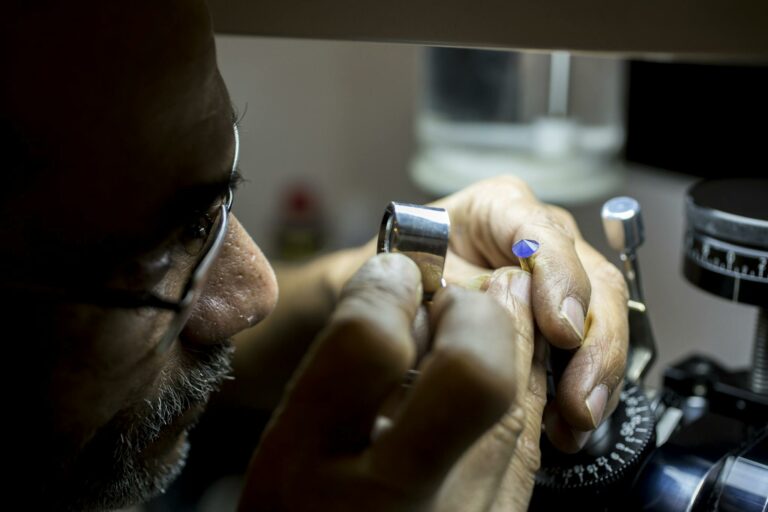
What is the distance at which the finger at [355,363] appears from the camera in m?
0.39

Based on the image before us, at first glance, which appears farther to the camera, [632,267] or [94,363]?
[632,267]

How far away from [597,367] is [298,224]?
4.12ft

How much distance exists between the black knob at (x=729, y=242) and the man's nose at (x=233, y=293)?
368 mm

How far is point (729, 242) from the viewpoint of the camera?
0.65 meters

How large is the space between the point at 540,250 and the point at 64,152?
35 centimetres

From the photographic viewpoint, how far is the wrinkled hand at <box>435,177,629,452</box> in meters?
0.56

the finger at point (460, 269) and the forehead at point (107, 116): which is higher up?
the forehead at point (107, 116)

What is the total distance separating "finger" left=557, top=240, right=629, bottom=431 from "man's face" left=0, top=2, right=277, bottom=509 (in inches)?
11.3

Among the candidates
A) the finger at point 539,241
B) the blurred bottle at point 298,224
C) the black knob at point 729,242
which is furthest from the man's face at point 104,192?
the blurred bottle at point 298,224

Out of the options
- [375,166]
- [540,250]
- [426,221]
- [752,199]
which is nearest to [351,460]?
[426,221]

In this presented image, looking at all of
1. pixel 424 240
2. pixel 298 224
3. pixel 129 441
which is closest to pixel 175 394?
pixel 129 441

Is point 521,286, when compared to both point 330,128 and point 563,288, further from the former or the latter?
point 330,128

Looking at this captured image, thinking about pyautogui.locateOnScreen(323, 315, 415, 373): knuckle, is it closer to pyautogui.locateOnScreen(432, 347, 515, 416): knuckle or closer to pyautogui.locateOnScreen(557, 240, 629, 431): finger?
pyautogui.locateOnScreen(432, 347, 515, 416): knuckle

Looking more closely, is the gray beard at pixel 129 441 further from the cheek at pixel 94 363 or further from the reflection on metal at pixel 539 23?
the reflection on metal at pixel 539 23
